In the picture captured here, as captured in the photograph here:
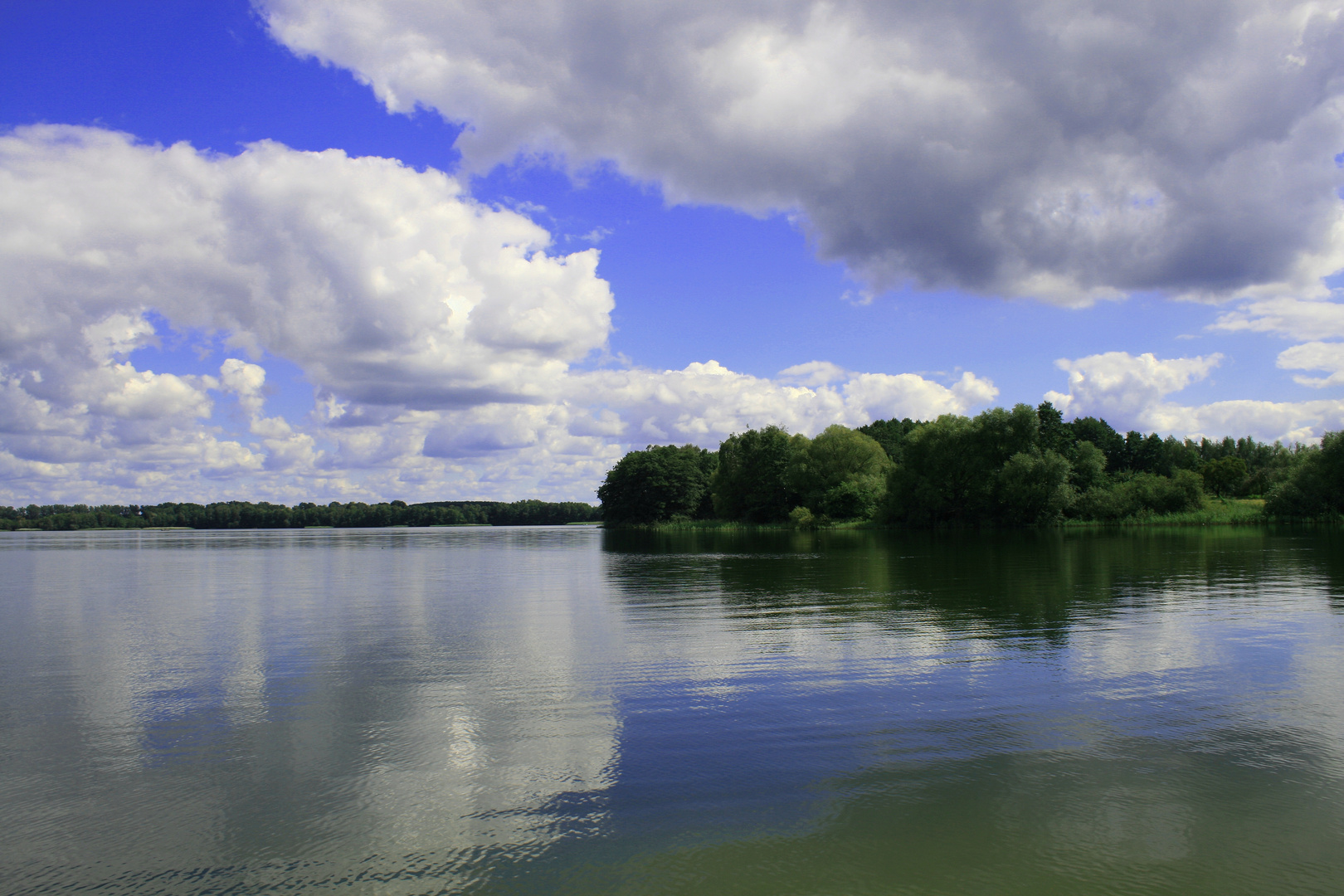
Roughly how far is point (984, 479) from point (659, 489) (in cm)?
6448

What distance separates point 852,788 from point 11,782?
886cm

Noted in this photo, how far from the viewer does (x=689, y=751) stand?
8.69 metres

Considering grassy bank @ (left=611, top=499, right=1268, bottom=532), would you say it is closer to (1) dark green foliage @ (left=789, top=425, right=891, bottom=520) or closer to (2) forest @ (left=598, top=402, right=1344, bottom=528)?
(2) forest @ (left=598, top=402, right=1344, bottom=528)

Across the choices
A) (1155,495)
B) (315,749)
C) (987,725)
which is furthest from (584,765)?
(1155,495)

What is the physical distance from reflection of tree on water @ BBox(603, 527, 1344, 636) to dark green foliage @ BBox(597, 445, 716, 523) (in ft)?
278

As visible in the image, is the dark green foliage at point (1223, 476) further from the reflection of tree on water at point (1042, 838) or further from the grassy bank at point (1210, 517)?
the reflection of tree on water at point (1042, 838)

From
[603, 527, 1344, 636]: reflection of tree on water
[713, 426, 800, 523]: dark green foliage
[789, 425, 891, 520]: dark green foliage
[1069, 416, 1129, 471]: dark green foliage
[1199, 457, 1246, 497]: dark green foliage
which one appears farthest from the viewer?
[1069, 416, 1129, 471]: dark green foliage

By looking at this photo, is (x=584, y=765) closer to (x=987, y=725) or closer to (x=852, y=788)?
(x=852, y=788)

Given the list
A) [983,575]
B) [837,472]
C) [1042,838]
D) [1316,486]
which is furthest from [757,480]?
[1042,838]

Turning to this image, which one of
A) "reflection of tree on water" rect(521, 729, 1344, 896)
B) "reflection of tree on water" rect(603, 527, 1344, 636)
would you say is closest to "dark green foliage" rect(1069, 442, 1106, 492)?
"reflection of tree on water" rect(603, 527, 1344, 636)

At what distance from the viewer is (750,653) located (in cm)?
1429

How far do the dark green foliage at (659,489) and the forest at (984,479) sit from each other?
317 mm

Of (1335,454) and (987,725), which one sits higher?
(1335,454)

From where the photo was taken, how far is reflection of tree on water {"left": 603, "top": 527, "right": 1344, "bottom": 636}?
20219mm
